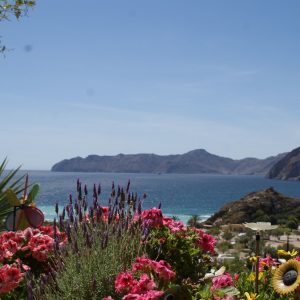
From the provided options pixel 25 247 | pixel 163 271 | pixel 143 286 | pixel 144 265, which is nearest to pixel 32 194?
pixel 25 247

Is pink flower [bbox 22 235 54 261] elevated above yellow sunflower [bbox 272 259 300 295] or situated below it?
above

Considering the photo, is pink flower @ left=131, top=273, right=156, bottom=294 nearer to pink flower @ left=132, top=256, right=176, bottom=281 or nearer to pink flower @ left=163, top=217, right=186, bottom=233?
pink flower @ left=132, top=256, right=176, bottom=281

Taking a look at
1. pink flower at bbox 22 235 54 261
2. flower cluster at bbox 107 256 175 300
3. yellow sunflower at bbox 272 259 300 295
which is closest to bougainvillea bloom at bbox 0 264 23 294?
pink flower at bbox 22 235 54 261

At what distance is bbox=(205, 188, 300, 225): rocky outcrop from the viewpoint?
1478 inches

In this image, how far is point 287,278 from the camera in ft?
13.0

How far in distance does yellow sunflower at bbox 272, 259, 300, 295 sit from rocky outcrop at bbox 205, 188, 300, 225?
32.6 metres

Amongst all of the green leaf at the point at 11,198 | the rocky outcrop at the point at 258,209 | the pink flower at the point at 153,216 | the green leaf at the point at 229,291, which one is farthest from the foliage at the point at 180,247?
the rocky outcrop at the point at 258,209

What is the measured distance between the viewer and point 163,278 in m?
3.40

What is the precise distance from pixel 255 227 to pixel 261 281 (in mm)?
654

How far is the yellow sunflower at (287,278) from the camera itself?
12.5ft

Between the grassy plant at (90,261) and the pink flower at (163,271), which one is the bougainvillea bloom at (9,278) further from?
the pink flower at (163,271)

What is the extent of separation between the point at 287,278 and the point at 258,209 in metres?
36.4

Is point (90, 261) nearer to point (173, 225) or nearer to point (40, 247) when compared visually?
point (40, 247)

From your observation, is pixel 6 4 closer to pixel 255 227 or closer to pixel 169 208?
pixel 255 227
